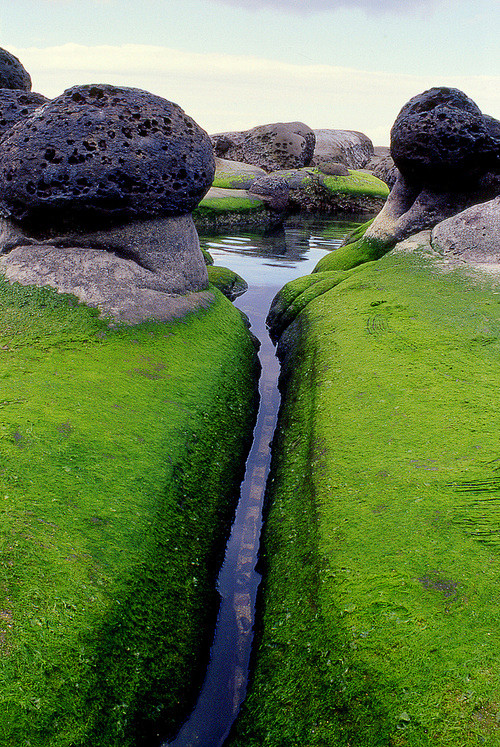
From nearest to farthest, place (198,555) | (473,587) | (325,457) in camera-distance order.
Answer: (473,587) < (198,555) < (325,457)

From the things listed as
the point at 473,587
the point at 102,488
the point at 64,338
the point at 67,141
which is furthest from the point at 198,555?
the point at 67,141

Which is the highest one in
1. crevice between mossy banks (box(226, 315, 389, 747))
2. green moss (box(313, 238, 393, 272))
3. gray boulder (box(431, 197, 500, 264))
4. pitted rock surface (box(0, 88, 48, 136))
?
pitted rock surface (box(0, 88, 48, 136))

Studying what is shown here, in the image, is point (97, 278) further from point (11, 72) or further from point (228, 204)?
point (228, 204)

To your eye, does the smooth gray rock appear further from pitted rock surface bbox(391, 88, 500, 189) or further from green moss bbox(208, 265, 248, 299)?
pitted rock surface bbox(391, 88, 500, 189)

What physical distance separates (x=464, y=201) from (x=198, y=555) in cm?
1020

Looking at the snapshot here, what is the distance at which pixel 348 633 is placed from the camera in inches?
152

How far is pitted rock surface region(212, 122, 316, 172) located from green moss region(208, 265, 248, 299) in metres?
31.6

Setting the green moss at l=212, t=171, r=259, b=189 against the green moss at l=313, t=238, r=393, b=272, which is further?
the green moss at l=212, t=171, r=259, b=189

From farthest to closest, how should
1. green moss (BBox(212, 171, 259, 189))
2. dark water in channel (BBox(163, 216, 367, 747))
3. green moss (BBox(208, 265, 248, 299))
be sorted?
green moss (BBox(212, 171, 259, 189)) < green moss (BBox(208, 265, 248, 299)) < dark water in channel (BBox(163, 216, 367, 747))

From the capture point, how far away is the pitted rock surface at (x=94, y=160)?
8.26 meters

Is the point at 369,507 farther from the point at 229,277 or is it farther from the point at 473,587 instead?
the point at 229,277

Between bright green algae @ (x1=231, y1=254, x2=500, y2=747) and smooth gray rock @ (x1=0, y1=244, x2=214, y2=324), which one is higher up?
smooth gray rock @ (x1=0, y1=244, x2=214, y2=324)

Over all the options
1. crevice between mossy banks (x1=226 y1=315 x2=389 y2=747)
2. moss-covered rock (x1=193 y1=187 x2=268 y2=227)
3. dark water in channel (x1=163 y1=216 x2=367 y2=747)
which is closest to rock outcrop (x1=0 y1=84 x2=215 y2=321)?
dark water in channel (x1=163 y1=216 x2=367 y2=747)

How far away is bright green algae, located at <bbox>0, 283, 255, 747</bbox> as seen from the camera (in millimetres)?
3664
